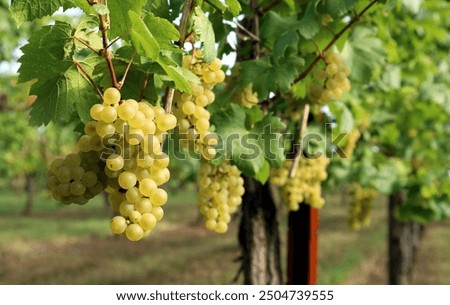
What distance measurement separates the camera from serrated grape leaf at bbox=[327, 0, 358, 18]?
212cm

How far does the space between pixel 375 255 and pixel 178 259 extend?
6.49 metres

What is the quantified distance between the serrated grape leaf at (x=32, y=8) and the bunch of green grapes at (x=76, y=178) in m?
0.41

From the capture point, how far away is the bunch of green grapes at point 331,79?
255 cm

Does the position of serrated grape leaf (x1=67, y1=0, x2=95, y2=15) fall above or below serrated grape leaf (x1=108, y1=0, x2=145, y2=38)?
above

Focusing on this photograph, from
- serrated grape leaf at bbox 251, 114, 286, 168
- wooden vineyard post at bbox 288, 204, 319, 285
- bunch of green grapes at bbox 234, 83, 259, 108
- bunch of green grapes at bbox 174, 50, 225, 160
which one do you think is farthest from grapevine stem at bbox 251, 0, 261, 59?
wooden vineyard post at bbox 288, 204, 319, 285

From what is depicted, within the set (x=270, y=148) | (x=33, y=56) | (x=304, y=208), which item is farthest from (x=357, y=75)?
(x=33, y=56)

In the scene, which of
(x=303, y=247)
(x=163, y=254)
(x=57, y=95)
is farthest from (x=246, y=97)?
(x=163, y=254)

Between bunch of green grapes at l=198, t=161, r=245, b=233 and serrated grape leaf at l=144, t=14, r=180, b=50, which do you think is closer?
serrated grape leaf at l=144, t=14, r=180, b=50

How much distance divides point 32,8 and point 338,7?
3.94ft

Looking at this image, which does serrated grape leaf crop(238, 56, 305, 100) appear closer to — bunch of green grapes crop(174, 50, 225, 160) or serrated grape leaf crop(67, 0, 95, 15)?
bunch of green grapes crop(174, 50, 225, 160)

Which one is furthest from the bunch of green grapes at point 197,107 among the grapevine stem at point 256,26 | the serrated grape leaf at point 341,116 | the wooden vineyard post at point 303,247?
the wooden vineyard post at point 303,247

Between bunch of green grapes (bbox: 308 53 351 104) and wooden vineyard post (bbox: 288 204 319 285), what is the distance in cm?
124

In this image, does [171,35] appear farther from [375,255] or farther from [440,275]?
[375,255]

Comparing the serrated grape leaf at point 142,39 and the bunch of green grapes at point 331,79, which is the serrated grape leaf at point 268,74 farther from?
the serrated grape leaf at point 142,39
